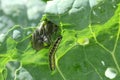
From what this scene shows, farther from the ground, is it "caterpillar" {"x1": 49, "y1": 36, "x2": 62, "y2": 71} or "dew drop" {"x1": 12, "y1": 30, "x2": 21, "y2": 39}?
"dew drop" {"x1": 12, "y1": 30, "x2": 21, "y2": 39}

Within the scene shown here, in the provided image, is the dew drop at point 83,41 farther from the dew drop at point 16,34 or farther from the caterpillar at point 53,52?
the dew drop at point 16,34

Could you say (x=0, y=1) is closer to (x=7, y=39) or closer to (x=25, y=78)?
(x=7, y=39)

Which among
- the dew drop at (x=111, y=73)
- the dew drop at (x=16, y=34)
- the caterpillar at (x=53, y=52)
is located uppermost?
the dew drop at (x=16, y=34)

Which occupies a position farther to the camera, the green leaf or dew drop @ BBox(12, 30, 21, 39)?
dew drop @ BBox(12, 30, 21, 39)

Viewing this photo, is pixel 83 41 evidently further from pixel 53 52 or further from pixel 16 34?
pixel 16 34

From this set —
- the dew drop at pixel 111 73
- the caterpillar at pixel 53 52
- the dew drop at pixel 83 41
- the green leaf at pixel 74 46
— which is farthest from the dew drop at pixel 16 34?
the dew drop at pixel 111 73

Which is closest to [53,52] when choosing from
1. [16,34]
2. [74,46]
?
[74,46]

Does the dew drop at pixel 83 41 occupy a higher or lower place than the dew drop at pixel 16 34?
lower

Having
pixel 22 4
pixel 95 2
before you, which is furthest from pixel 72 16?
pixel 22 4

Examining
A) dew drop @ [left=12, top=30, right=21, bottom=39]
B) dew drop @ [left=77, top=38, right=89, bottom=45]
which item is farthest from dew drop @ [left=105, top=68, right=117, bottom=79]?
dew drop @ [left=12, top=30, right=21, bottom=39]

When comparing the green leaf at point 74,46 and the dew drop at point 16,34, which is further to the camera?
the dew drop at point 16,34

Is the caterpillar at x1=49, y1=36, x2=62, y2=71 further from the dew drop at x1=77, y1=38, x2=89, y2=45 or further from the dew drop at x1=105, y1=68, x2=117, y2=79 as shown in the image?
the dew drop at x1=105, y1=68, x2=117, y2=79
